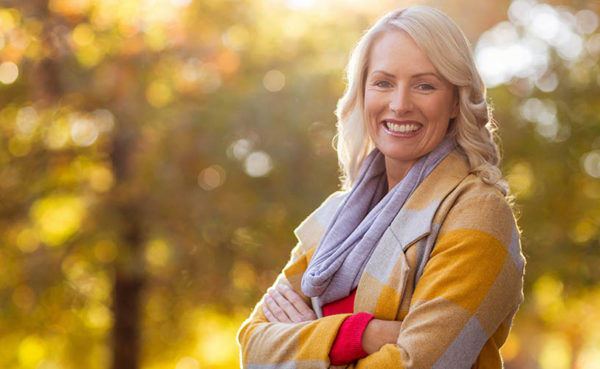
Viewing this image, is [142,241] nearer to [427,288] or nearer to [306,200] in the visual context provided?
[306,200]

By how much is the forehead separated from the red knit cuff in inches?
28.0

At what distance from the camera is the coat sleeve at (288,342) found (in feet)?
6.23

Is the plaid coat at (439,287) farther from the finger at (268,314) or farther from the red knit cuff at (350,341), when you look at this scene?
the finger at (268,314)

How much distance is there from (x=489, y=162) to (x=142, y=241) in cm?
726

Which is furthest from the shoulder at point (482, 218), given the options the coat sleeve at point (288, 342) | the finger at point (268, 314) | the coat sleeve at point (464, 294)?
the finger at point (268, 314)

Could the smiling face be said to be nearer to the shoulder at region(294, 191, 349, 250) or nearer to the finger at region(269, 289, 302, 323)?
the shoulder at region(294, 191, 349, 250)

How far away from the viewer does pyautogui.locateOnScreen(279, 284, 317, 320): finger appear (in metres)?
2.16

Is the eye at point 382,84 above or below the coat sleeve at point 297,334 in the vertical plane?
above

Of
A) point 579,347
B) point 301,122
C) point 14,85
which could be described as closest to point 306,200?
point 301,122

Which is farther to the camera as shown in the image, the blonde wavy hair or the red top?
the blonde wavy hair

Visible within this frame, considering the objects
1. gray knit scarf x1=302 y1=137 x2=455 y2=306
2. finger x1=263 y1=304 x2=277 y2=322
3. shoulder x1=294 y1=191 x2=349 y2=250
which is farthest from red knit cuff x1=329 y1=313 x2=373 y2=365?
shoulder x1=294 y1=191 x2=349 y2=250

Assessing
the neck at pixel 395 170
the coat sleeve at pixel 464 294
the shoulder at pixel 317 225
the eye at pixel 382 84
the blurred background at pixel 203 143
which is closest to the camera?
the coat sleeve at pixel 464 294

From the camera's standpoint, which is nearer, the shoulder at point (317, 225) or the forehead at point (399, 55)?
the forehead at point (399, 55)

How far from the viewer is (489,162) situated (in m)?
2.03
